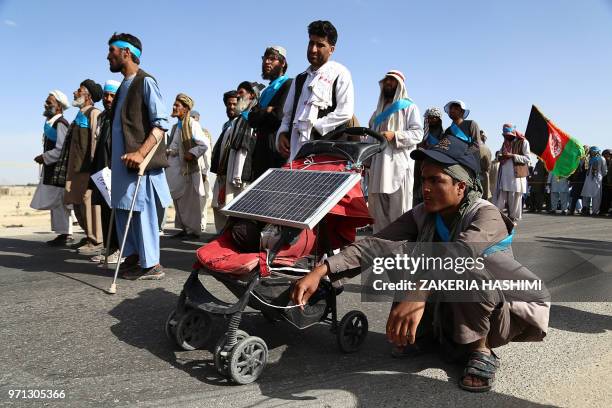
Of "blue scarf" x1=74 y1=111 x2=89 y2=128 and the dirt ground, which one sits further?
the dirt ground

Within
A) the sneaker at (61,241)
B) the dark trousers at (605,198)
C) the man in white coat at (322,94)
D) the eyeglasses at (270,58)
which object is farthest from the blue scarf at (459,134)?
the dark trousers at (605,198)

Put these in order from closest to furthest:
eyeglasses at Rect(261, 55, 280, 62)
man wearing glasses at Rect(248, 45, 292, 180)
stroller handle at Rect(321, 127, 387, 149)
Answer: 1. stroller handle at Rect(321, 127, 387, 149)
2. man wearing glasses at Rect(248, 45, 292, 180)
3. eyeglasses at Rect(261, 55, 280, 62)

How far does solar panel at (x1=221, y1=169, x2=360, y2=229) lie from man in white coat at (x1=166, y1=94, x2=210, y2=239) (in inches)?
193

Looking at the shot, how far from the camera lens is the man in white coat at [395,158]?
484 centimetres

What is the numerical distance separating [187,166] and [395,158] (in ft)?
14.5

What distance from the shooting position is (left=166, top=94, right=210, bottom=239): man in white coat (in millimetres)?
8094

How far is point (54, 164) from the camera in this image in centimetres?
716

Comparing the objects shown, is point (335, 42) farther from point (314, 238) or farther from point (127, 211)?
point (127, 211)

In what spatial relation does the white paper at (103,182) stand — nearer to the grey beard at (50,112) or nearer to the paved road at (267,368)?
the paved road at (267,368)

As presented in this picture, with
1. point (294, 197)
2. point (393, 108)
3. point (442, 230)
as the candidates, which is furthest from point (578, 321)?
point (294, 197)

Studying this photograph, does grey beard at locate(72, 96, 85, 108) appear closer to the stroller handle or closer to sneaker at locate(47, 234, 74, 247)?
sneaker at locate(47, 234, 74, 247)

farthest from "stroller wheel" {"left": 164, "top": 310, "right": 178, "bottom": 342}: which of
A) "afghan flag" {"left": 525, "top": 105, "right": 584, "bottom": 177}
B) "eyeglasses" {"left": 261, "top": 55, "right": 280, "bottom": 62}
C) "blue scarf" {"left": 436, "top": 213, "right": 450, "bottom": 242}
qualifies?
"afghan flag" {"left": 525, "top": 105, "right": 584, "bottom": 177}

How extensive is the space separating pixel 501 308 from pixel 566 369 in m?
0.72

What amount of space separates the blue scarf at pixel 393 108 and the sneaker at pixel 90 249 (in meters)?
4.12
